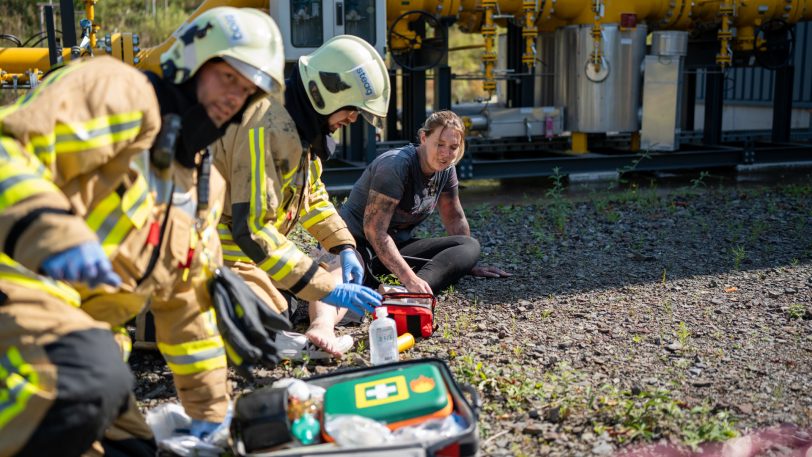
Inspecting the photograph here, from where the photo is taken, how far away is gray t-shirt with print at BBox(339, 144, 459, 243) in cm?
466

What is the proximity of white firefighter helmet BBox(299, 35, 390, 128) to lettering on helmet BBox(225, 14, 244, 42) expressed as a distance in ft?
3.69

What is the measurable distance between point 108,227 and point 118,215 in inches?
1.7

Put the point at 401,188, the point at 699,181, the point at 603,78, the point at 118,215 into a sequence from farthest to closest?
the point at 603,78
the point at 699,181
the point at 401,188
the point at 118,215

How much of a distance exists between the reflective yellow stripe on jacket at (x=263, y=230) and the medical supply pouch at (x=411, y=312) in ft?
3.23

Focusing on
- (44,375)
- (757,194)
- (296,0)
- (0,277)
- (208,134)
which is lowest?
(757,194)

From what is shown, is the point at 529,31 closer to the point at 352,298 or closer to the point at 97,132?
the point at 352,298

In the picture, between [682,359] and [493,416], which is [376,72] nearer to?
[493,416]

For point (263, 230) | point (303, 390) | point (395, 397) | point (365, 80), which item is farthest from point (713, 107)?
point (303, 390)

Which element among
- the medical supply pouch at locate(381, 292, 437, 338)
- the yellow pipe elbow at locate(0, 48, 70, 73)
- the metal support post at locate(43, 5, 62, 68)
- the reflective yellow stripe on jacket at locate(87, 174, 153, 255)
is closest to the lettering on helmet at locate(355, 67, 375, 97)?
the medical supply pouch at locate(381, 292, 437, 338)

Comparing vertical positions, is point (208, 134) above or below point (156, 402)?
above

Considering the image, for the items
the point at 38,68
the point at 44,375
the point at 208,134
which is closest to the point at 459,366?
the point at 208,134

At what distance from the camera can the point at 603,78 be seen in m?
9.68

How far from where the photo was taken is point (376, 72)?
3771mm

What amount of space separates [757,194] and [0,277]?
7.96 meters
